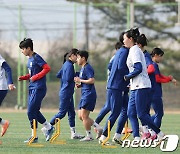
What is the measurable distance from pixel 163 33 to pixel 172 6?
1602mm

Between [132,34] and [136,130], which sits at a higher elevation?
[132,34]

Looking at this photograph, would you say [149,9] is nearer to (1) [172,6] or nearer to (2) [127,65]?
(1) [172,6]

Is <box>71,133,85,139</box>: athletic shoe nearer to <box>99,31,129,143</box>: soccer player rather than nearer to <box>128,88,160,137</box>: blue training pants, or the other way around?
<box>99,31,129,143</box>: soccer player

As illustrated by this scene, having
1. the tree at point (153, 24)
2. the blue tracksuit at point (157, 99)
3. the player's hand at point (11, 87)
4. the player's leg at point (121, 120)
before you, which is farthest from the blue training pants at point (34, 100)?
the tree at point (153, 24)

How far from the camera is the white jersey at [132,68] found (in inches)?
548

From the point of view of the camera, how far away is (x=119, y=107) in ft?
48.1

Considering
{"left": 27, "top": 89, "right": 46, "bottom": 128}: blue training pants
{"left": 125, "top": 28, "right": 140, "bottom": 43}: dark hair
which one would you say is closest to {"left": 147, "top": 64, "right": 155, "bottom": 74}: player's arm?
{"left": 125, "top": 28, "right": 140, "bottom": 43}: dark hair

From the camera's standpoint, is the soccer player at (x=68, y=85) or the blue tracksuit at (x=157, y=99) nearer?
the blue tracksuit at (x=157, y=99)

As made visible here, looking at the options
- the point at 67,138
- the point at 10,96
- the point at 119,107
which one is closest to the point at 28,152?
the point at 119,107

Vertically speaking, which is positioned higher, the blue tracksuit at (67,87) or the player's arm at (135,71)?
the player's arm at (135,71)

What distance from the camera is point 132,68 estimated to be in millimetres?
14102

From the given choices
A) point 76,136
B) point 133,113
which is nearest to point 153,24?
point 76,136

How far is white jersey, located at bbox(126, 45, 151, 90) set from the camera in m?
13.9

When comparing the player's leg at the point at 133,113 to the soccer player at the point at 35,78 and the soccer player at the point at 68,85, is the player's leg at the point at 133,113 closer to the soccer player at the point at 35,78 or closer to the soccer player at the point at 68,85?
the soccer player at the point at 35,78
